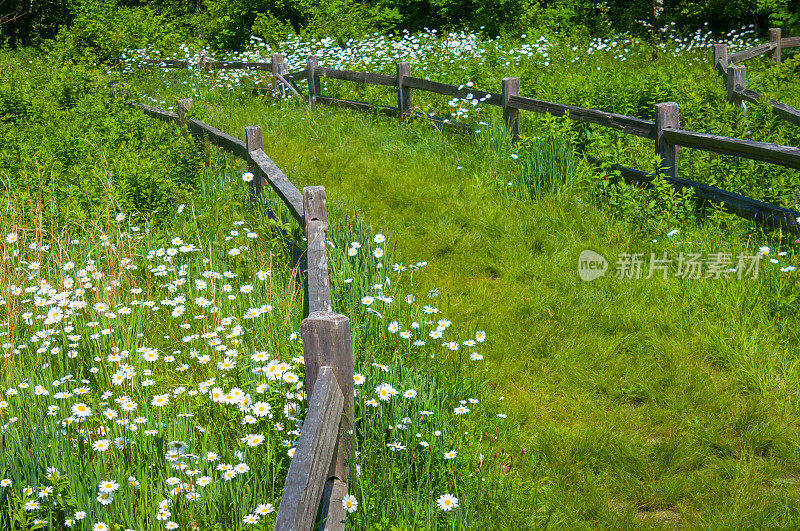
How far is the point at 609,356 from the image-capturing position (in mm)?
4469

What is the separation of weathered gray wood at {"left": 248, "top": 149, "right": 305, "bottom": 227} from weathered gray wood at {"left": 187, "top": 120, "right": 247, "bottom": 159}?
0.74 metres

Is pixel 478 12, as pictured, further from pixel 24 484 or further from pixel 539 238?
pixel 24 484

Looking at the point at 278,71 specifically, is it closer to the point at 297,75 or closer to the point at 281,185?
the point at 297,75

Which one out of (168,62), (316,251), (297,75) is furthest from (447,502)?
(168,62)

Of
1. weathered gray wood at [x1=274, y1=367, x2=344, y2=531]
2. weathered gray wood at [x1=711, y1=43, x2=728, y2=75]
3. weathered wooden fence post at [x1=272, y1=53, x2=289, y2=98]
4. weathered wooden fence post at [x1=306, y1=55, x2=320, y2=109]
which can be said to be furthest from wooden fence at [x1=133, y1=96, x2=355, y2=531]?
weathered gray wood at [x1=711, y1=43, x2=728, y2=75]

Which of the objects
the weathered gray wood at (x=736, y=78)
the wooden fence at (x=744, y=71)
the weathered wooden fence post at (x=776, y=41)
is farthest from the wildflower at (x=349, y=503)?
the weathered wooden fence post at (x=776, y=41)

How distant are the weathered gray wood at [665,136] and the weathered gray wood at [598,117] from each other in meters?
0.10

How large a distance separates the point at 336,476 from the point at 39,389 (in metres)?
1.42

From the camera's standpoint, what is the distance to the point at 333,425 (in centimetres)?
226

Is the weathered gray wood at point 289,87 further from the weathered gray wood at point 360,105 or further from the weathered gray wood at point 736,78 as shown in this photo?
the weathered gray wood at point 736,78

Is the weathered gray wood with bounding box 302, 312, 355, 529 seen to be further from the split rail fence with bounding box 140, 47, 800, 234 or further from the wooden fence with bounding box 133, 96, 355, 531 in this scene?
the split rail fence with bounding box 140, 47, 800, 234

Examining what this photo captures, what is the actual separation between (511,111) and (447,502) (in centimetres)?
589

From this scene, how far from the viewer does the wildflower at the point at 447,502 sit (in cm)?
274

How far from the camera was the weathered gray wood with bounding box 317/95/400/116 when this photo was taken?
10328 millimetres
